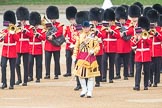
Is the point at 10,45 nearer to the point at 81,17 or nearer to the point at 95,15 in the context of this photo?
the point at 81,17

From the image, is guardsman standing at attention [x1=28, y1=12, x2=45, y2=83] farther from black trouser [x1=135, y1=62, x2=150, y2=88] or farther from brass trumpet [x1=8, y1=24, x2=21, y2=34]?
black trouser [x1=135, y1=62, x2=150, y2=88]

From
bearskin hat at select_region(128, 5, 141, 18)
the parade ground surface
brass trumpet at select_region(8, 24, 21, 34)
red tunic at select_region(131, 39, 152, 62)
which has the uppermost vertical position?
bearskin hat at select_region(128, 5, 141, 18)

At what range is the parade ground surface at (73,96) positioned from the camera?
1689 centimetres

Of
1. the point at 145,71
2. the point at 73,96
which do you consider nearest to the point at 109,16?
the point at 145,71

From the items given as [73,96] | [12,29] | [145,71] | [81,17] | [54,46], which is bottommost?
[73,96]

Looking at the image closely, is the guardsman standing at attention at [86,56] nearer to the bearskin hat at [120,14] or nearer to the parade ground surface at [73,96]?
the parade ground surface at [73,96]

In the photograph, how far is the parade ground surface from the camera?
16.9 metres

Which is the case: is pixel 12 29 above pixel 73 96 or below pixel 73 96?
above

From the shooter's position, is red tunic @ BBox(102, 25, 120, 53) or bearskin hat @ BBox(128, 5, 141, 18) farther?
bearskin hat @ BBox(128, 5, 141, 18)

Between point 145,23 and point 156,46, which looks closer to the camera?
point 145,23

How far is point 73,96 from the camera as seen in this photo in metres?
18.1

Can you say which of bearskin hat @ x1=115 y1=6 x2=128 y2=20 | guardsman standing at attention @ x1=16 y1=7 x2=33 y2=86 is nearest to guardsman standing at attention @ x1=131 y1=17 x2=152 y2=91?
bearskin hat @ x1=115 y1=6 x2=128 y2=20

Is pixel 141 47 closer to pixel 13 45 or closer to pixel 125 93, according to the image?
pixel 125 93

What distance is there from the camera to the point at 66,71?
2247 cm
